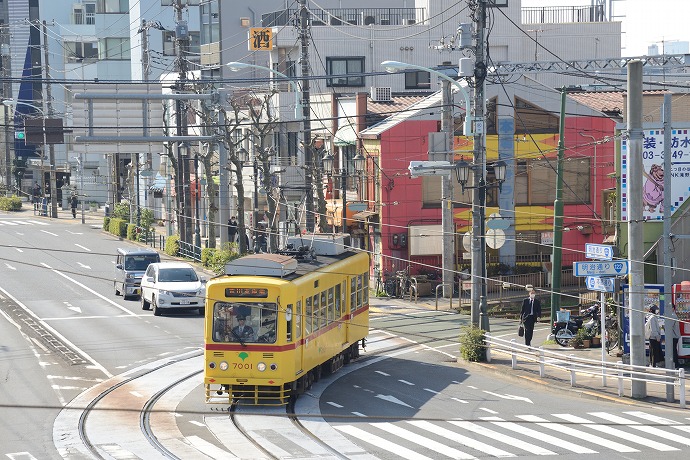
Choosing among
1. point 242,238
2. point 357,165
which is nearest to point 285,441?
point 242,238

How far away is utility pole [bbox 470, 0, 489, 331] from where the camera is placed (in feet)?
96.1

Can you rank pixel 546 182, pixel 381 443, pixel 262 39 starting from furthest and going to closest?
1. pixel 262 39
2. pixel 546 182
3. pixel 381 443

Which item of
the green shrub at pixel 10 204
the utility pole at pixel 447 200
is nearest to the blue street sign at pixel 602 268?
the utility pole at pixel 447 200

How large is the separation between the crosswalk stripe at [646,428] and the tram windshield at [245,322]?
6.65 metres

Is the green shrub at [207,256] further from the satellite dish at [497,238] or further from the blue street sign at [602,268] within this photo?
the blue street sign at [602,268]

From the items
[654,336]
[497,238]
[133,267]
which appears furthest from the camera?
[133,267]

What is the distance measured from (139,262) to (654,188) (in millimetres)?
20986

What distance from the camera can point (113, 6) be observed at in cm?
9869

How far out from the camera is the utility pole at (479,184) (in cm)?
2930

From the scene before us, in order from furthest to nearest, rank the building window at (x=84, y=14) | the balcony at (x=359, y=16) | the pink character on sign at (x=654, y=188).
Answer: the building window at (x=84, y=14) < the balcony at (x=359, y=16) < the pink character on sign at (x=654, y=188)

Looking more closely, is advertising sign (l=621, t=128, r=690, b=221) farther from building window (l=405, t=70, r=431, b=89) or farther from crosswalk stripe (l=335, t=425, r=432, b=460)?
building window (l=405, t=70, r=431, b=89)

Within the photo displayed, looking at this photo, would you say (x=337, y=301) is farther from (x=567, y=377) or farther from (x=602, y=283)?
(x=602, y=283)

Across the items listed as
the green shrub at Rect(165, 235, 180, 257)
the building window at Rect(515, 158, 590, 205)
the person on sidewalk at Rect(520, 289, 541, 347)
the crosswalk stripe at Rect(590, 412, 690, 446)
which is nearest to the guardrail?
the person on sidewalk at Rect(520, 289, 541, 347)

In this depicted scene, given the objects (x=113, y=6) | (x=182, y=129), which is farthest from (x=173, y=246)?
(x=113, y=6)
